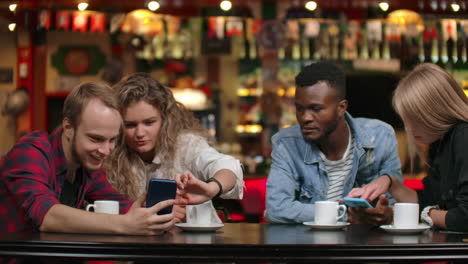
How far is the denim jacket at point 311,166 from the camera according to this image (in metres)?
2.68

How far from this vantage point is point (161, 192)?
6.57 feet

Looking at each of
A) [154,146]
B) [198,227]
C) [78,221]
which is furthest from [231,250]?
[154,146]

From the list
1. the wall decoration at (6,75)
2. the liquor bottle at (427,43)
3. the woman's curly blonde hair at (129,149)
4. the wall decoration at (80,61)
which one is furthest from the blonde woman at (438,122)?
the wall decoration at (6,75)

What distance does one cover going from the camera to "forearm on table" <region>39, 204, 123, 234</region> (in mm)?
1905

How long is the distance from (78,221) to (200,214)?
42 cm

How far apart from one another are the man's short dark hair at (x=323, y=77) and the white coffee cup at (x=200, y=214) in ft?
2.69

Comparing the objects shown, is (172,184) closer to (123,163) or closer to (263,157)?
(123,163)

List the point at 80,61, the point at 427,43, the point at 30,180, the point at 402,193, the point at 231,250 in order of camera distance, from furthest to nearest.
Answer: the point at 80,61, the point at 427,43, the point at 402,193, the point at 30,180, the point at 231,250

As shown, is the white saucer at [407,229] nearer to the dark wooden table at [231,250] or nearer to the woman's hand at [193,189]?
the dark wooden table at [231,250]

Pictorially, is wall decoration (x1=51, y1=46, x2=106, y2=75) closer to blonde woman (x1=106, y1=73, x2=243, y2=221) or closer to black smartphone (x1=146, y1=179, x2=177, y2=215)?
blonde woman (x1=106, y1=73, x2=243, y2=221)

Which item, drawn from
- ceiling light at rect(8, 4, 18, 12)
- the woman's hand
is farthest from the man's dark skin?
ceiling light at rect(8, 4, 18, 12)

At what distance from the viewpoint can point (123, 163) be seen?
2658mm

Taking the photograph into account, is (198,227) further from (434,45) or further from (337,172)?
(434,45)

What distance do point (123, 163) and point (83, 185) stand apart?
1.04ft
